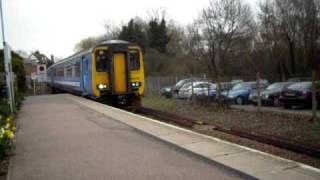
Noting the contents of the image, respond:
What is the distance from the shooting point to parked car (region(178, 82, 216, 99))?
22545 millimetres

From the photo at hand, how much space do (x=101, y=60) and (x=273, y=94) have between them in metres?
9.89

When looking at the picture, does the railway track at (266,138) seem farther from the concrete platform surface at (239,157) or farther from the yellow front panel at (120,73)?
the yellow front panel at (120,73)

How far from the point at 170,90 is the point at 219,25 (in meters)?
14.2

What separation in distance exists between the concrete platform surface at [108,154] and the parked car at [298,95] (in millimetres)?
10703

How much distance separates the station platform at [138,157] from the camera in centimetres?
678

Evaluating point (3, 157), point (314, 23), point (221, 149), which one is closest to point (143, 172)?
point (221, 149)

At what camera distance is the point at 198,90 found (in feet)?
81.3

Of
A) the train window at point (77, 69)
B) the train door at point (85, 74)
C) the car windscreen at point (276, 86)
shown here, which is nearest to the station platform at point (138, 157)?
the train door at point (85, 74)

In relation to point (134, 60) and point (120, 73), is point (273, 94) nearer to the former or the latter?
point (134, 60)

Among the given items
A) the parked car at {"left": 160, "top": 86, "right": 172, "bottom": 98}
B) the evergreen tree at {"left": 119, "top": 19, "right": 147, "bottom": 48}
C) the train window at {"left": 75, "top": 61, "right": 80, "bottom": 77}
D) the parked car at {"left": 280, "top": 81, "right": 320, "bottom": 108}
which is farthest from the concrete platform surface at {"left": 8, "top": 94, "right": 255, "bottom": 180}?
the evergreen tree at {"left": 119, "top": 19, "right": 147, "bottom": 48}

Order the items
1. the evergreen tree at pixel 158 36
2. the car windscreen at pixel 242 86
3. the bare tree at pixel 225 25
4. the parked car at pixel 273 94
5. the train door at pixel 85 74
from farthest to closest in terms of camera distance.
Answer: the evergreen tree at pixel 158 36 → the bare tree at pixel 225 25 → the car windscreen at pixel 242 86 → the parked car at pixel 273 94 → the train door at pixel 85 74

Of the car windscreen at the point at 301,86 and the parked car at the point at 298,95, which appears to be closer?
the parked car at the point at 298,95

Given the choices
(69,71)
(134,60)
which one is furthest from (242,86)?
(69,71)

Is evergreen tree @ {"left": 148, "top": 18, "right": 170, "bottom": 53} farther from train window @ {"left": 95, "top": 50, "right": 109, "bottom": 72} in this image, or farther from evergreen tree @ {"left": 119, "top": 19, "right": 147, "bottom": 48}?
train window @ {"left": 95, "top": 50, "right": 109, "bottom": 72}
